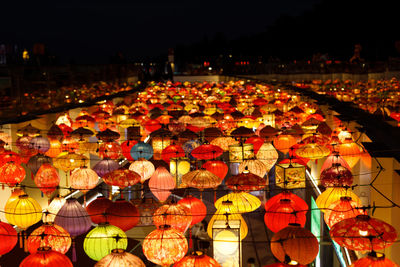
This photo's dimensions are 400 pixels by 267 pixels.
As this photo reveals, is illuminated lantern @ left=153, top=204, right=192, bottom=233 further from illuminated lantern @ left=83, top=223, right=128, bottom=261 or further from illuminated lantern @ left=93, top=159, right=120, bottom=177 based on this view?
illuminated lantern @ left=93, top=159, right=120, bottom=177

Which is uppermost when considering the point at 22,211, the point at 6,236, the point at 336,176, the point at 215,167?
the point at 336,176

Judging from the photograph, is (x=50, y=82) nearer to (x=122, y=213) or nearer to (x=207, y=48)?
(x=122, y=213)

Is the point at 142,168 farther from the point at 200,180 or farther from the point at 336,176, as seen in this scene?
the point at 336,176

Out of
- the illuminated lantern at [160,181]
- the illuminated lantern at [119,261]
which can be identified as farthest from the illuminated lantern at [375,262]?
the illuminated lantern at [160,181]

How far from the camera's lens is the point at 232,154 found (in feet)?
20.7

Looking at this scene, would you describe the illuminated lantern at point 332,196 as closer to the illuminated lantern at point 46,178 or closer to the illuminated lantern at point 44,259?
the illuminated lantern at point 44,259

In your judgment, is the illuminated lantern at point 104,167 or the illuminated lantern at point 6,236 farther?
the illuminated lantern at point 104,167

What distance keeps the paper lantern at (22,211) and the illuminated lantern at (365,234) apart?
3.05 meters

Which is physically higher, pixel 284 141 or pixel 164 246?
pixel 284 141

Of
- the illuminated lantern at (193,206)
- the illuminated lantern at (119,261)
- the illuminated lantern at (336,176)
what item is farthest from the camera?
the illuminated lantern at (193,206)

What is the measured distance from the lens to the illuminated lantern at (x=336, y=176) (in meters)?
4.48

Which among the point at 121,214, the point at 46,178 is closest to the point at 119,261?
the point at 121,214

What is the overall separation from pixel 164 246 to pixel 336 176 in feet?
6.35

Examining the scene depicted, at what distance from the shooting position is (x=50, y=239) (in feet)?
12.6
